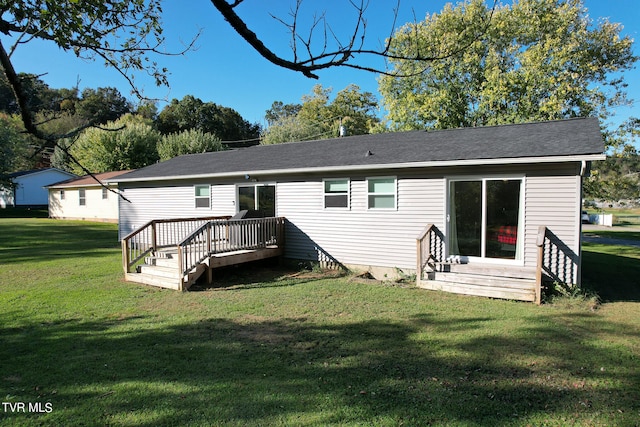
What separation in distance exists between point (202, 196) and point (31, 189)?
30277 millimetres

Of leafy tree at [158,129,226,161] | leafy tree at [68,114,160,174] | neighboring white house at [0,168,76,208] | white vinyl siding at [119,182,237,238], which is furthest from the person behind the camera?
neighboring white house at [0,168,76,208]

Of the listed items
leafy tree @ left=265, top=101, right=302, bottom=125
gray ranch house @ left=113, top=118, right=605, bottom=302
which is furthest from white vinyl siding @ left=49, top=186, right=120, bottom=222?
leafy tree @ left=265, top=101, right=302, bottom=125

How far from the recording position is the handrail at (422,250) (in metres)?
7.61

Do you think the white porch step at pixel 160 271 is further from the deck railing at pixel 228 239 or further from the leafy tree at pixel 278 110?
the leafy tree at pixel 278 110

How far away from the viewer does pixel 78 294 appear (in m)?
7.23

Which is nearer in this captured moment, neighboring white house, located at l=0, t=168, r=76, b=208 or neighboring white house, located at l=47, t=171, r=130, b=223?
neighboring white house, located at l=47, t=171, r=130, b=223

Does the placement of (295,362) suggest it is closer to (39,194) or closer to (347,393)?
(347,393)

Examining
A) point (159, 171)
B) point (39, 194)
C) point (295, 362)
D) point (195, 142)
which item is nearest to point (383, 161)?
point (295, 362)

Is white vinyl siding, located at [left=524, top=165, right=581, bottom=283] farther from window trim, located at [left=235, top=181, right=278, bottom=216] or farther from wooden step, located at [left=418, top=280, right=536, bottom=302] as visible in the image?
window trim, located at [left=235, top=181, right=278, bottom=216]

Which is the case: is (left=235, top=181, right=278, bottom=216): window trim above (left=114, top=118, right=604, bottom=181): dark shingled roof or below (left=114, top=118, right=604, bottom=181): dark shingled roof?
below

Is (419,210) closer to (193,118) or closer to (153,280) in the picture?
(153,280)

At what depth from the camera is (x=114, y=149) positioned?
28625mm

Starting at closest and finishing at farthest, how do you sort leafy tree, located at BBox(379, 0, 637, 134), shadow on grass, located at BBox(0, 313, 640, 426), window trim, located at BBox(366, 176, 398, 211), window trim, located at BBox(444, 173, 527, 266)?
shadow on grass, located at BBox(0, 313, 640, 426) < window trim, located at BBox(444, 173, 527, 266) < window trim, located at BBox(366, 176, 398, 211) < leafy tree, located at BBox(379, 0, 637, 134)

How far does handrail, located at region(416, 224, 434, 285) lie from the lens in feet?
25.0
